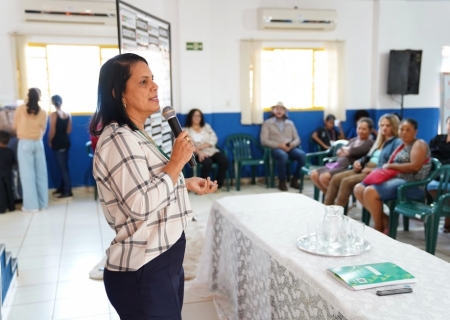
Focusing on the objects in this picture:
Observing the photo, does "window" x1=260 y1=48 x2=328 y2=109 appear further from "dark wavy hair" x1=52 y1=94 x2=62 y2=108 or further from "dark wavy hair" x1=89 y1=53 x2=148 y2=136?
"dark wavy hair" x1=89 y1=53 x2=148 y2=136

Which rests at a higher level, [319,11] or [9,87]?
[319,11]

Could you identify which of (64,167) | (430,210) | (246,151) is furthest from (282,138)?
(430,210)

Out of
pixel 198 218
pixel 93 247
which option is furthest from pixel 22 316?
pixel 198 218

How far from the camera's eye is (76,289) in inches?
126

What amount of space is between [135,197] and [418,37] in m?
7.27

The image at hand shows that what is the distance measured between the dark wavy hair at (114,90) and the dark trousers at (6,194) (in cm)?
464

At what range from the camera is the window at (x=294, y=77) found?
7.11 meters

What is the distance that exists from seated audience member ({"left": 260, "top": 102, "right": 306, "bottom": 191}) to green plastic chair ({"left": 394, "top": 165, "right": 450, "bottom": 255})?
113 inches

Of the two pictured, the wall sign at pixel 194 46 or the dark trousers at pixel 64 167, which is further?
the wall sign at pixel 194 46

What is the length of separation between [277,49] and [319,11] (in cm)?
86

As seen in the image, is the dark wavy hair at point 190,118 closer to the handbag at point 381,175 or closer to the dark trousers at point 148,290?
the handbag at point 381,175

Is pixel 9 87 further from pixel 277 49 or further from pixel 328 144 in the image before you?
pixel 328 144

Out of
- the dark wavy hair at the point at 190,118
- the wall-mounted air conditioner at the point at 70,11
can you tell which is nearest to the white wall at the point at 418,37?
the dark wavy hair at the point at 190,118

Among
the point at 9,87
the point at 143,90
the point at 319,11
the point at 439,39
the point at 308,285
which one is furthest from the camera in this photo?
the point at 439,39
